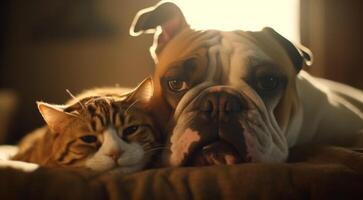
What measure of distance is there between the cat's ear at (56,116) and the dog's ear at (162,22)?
0.96ft

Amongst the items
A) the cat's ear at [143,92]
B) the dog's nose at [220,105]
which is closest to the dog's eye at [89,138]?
the cat's ear at [143,92]

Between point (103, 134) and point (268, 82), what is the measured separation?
1.30 feet

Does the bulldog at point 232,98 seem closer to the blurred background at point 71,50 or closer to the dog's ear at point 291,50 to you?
the dog's ear at point 291,50

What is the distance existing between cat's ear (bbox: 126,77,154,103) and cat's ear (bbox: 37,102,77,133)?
144 millimetres

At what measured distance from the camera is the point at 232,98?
104 centimetres

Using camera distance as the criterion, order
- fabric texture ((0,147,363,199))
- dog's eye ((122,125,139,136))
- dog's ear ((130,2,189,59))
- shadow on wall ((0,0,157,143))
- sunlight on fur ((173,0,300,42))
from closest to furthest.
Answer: fabric texture ((0,147,363,199)) → dog's eye ((122,125,139,136)) → dog's ear ((130,2,189,59)) → sunlight on fur ((173,0,300,42)) → shadow on wall ((0,0,157,143))

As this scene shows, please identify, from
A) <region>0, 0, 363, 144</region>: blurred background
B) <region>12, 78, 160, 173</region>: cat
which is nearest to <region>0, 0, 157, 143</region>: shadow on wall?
<region>0, 0, 363, 144</region>: blurred background

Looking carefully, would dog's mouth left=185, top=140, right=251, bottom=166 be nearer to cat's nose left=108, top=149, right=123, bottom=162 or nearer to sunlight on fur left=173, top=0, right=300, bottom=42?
cat's nose left=108, top=149, right=123, bottom=162

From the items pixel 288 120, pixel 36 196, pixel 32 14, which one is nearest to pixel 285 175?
pixel 288 120

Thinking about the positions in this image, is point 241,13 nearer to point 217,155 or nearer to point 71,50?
point 217,155

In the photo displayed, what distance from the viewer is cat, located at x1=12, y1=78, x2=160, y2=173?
104 cm

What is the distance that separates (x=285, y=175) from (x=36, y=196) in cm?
45

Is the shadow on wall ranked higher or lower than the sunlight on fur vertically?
lower

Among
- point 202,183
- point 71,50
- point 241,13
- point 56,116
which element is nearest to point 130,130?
point 56,116
